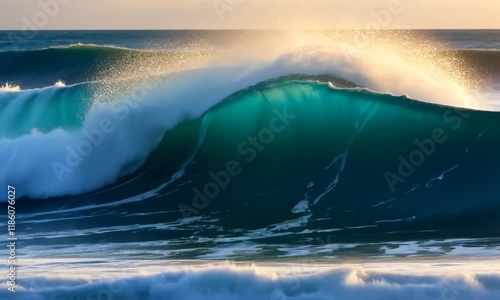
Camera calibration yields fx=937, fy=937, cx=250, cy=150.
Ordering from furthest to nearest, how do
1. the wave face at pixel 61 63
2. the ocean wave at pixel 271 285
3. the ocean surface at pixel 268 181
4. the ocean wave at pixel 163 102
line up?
the wave face at pixel 61 63, the ocean wave at pixel 163 102, the ocean surface at pixel 268 181, the ocean wave at pixel 271 285

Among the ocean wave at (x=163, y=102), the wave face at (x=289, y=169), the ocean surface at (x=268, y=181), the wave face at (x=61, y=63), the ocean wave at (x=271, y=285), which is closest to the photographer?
the ocean wave at (x=271, y=285)

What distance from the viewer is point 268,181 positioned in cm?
1002

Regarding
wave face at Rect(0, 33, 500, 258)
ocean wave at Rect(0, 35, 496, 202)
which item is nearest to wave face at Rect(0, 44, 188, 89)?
wave face at Rect(0, 33, 500, 258)

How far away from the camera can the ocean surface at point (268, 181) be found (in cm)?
603

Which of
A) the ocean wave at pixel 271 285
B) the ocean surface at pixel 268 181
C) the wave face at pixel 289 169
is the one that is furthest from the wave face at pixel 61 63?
the ocean wave at pixel 271 285

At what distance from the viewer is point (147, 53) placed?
92.5 ft

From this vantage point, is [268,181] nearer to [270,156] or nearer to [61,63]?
[270,156]

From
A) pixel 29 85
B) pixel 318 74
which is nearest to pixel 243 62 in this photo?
pixel 318 74

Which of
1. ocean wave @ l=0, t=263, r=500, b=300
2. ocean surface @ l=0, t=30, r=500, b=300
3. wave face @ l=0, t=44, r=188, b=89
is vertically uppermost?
wave face @ l=0, t=44, r=188, b=89

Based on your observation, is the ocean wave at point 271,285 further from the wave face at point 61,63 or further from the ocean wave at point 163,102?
the wave face at point 61,63

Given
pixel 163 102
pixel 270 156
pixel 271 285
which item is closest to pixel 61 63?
pixel 163 102

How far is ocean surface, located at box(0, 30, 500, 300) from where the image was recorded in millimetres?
6031

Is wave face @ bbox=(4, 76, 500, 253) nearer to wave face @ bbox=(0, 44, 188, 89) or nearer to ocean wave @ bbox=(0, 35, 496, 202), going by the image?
ocean wave @ bbox=(0, 35, 496, 202)

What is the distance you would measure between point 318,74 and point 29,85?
15.1 metres
